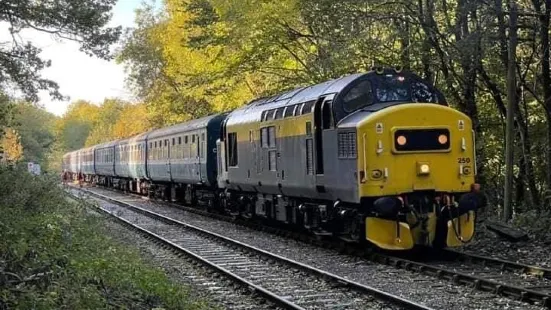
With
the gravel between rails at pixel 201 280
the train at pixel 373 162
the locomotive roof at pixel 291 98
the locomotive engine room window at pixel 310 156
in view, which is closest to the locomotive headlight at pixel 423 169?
the train at pixel 373 162

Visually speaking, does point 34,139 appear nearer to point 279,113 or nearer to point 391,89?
point 279,113

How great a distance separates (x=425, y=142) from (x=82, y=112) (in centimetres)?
11553

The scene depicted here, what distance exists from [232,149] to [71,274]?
11.6 metres

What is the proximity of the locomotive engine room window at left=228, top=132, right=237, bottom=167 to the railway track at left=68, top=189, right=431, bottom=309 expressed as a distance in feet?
8.47

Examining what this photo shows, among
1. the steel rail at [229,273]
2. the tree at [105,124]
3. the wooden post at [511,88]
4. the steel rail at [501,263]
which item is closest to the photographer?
the steel rail at [229,273]

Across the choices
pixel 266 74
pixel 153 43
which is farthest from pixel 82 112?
pixel 266 74

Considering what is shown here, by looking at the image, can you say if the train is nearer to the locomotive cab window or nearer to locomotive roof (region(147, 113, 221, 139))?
the locomotive cab window

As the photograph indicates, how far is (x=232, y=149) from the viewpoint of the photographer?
1989 cm

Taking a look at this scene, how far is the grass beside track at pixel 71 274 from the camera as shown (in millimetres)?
7125

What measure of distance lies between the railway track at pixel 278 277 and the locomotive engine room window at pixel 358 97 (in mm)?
2894

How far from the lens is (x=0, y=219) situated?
40.4ft

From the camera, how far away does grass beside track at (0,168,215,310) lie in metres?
7.12

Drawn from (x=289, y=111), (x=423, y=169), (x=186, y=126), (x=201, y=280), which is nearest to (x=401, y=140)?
(x=423, y=169)

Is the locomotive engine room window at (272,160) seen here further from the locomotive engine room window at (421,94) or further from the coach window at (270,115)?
the locomotive engine room window at (421,94)
